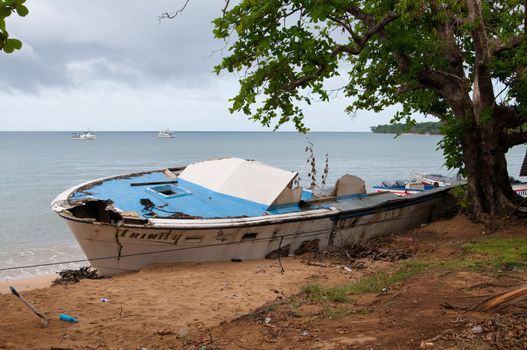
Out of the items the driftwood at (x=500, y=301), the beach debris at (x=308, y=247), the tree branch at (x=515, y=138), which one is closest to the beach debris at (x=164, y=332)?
the driftwood at (x=500, y=301)

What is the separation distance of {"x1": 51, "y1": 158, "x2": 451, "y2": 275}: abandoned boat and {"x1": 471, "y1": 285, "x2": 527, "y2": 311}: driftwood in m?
5.88

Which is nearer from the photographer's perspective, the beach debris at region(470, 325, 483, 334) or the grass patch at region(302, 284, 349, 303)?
the beach debris at region(470, 325, 483, 334)

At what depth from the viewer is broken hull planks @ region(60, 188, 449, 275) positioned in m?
9.47

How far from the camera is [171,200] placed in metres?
11.6

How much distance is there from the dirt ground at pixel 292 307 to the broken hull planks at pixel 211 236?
380 millimetres

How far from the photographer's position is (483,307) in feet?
16.4

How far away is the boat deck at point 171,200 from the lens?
10.7 metres

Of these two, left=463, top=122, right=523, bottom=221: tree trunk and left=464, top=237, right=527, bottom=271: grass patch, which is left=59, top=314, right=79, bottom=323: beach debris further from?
left=463, top=122, right=523, bottom=221: tree trunk

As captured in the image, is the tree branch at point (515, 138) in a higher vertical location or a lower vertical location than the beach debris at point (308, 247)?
higher

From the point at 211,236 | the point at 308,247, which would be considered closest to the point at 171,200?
the point at 211,236

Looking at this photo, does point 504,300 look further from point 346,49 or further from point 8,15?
point 346,49

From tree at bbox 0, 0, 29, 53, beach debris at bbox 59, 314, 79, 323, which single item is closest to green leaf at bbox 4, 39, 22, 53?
tree at bbox 0, 0, 29, 53

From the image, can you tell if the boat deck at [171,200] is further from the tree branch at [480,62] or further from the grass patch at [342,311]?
the tree branch at [480,62]

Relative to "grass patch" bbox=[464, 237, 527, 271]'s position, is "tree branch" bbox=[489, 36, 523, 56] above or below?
above
